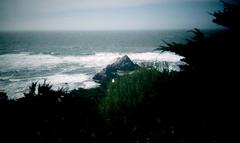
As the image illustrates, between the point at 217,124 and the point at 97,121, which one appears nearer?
the point at 217,124

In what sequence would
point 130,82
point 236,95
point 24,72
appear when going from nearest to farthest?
1. point 236,95
2. point 130,82
3. point 24,72

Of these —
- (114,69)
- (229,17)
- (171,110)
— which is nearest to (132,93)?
(171,110)

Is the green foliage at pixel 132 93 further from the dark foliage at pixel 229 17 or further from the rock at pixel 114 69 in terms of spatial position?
the rock at pixel 114 69

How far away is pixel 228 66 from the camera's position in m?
4.04

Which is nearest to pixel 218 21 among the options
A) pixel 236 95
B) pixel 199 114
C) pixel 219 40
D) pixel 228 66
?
pixel 219 40

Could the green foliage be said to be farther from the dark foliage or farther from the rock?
the rock

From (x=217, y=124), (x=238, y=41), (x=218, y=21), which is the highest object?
(x=218, y=21)

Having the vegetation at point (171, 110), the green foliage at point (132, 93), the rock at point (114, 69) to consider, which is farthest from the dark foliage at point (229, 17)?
the rock at point (114, 69)

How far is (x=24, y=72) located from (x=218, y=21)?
152 feet

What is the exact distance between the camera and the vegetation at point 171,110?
377 cm

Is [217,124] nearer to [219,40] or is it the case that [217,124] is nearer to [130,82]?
[219,40]

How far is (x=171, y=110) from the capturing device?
4.58 m

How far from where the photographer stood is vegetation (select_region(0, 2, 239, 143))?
12.4 feet

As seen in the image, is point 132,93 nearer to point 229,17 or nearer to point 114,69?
point 229,17
